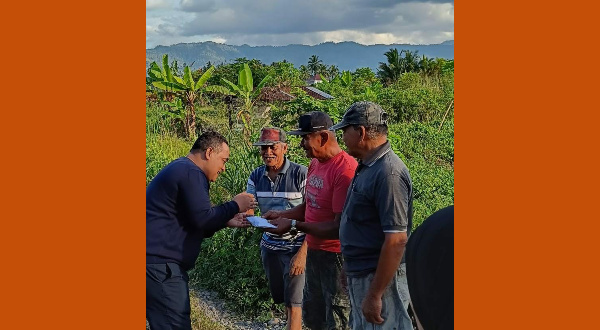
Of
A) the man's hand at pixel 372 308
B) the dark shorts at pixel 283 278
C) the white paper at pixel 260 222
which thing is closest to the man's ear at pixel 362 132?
the man's hand at pixel 372 308

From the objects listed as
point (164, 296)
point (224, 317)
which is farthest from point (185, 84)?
point (164, 296)

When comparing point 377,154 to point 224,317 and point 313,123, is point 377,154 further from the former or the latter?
point 224,317

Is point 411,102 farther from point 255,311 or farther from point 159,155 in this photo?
point 255,311

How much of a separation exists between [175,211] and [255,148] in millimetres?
4325

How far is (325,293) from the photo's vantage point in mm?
4512

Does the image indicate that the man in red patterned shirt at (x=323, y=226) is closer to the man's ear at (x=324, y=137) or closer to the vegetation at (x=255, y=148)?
the man's ear at (x=324, y=137)

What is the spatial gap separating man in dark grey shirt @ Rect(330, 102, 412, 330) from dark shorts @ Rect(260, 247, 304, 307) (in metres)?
1.43

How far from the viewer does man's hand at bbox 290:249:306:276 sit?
16.2 ft

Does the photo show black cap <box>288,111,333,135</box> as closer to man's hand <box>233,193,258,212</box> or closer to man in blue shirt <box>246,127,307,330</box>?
man's hand <box>233,193,258,212</box>

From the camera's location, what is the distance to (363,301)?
3395 mm

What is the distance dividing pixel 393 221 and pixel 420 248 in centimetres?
70

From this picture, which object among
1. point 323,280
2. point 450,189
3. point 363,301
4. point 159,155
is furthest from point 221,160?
point 159,155

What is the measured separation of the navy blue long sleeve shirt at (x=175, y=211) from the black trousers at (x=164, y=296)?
6 cm

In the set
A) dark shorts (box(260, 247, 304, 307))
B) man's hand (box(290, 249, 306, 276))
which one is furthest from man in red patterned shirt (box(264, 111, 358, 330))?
dark shorts (box(260, 247, 304, 307))
